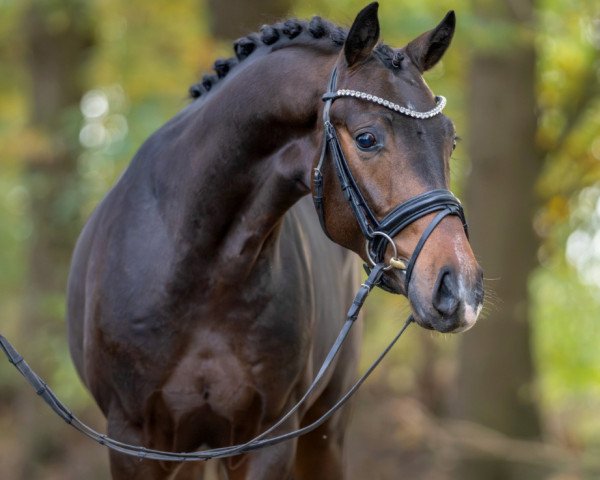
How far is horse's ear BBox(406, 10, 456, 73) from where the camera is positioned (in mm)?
3615

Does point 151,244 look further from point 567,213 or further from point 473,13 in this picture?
point 567,213

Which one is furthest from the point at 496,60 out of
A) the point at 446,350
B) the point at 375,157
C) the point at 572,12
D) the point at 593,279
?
the point at 375,157

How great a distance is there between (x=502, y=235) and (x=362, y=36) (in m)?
6.55

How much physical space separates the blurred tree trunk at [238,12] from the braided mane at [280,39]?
451 centimetres

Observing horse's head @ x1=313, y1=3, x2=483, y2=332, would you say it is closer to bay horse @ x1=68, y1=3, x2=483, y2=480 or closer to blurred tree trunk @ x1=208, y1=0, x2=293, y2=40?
bay horse @ x1=68, y1=3, x2=483, y2=480

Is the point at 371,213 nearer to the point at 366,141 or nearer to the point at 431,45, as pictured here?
the point at 366,141

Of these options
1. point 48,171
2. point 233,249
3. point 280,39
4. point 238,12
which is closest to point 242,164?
point 233,249

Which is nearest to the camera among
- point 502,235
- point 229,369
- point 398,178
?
point 398,178

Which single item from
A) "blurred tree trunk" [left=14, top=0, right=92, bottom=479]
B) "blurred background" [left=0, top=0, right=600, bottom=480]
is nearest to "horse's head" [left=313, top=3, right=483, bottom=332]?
"blurred background" [left=0, top=0, right=600, bottom=480]

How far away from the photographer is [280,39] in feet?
13.0

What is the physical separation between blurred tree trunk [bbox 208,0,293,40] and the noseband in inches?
214

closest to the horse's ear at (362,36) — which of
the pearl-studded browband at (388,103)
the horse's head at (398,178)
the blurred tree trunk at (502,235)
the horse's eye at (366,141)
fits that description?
the horse's head at (398,178)

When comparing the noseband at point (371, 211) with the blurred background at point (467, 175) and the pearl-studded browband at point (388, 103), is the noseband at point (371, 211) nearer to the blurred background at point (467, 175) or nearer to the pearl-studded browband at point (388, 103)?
the pearl-studded browband at point (388, 103)

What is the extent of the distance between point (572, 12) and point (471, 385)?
11.3 feet
